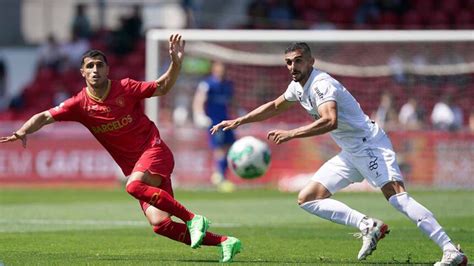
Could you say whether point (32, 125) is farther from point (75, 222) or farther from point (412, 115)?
point (412, 115)

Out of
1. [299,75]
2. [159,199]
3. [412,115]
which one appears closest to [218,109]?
[412,115]

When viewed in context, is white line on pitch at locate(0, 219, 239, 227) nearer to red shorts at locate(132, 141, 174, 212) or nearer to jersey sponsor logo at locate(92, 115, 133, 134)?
red shorts at locate(132, 141, 174, 212)

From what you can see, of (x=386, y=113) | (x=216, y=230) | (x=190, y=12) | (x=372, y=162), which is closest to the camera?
(x=372, y=162)

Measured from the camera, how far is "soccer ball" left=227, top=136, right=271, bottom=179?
15.6 metres

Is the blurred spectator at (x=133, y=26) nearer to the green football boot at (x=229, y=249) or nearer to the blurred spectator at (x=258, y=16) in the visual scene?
the blurred spectator at (x=258, y=16)

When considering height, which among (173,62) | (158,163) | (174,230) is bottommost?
(174,230)

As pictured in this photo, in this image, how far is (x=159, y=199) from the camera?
1116cm

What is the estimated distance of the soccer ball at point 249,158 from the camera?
51.3 ft

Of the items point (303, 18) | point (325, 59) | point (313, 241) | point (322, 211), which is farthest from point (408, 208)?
point (303, 18)

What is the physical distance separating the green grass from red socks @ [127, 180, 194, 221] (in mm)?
476

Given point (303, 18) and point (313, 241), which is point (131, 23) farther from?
point (313, 241)

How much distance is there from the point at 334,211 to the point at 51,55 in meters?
23.4

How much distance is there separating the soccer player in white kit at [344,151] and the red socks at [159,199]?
1.09 m

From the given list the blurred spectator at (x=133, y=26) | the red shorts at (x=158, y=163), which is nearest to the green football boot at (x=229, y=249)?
the red shorts at (x=158, y=163)
